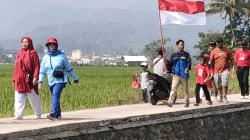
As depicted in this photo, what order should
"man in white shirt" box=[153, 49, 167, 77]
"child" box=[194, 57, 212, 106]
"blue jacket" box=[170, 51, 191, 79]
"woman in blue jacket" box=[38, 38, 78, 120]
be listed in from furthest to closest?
"man in white shirt" box=[153, 49, 167, 77] → "child" box=[194, 57, 212, 106] → "blue jacket" box=[170, 51, 191, 79] → "woman in blue jacket" box=[38, 38, 78, 120]

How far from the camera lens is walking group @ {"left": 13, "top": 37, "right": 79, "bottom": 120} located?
27.1 ft

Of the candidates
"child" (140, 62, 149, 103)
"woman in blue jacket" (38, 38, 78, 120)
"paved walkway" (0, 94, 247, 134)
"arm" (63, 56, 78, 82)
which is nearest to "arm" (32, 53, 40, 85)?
"woman in blue jacket" (38, 38, 78, 120)

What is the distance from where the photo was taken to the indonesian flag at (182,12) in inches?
462

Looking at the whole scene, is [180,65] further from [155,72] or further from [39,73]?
[39,73]

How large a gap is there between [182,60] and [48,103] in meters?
4.39

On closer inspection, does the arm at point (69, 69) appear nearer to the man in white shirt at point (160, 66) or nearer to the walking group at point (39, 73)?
the walking group at point (39, 73)

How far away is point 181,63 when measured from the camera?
35.2 ft

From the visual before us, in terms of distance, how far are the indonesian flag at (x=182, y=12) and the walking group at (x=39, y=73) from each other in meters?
3.84

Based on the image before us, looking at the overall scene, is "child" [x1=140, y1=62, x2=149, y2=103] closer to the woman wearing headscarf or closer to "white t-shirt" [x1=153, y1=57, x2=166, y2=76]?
"white t-shirt" [x1=153, y1=57, x2=166, y2=76]

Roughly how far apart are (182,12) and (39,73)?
4562 millimetres

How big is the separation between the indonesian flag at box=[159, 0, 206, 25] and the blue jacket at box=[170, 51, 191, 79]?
1.15 m

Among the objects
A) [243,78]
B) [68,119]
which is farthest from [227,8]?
[68,119]

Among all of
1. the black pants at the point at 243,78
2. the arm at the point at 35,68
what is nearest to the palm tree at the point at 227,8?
the black pants at the point at 243,78

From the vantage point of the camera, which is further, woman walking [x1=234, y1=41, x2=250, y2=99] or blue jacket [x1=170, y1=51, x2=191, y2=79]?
woman walking [x1=234, y1=41, x2=250, y2=99]
